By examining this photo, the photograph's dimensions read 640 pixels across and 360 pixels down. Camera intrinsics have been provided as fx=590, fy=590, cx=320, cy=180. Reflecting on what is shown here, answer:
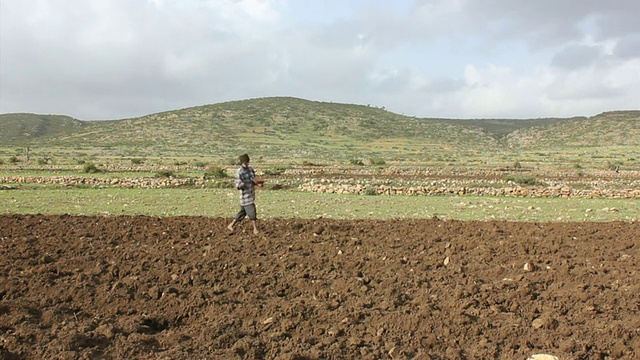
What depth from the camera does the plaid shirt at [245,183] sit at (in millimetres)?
13227

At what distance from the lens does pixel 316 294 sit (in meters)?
8.76

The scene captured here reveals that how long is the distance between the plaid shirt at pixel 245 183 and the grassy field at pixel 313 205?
4197 mm

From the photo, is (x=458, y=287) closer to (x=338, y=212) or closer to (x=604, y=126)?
(x=338, y=212)

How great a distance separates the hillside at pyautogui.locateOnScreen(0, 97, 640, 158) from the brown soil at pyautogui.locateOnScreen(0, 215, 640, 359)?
204 feet

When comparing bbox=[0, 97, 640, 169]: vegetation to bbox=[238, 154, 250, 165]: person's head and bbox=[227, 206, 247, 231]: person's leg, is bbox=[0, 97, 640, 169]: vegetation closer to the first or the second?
bbox=[227, 206, 247, 231]: person's leg

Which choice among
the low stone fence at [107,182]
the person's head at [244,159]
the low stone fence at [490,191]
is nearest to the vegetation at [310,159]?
the low stone fence at [107,182]

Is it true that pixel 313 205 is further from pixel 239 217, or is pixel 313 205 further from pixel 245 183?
pixel 245 183

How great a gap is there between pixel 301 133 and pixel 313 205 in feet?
263

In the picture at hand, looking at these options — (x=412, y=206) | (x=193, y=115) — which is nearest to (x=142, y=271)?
(x=412, y=206)

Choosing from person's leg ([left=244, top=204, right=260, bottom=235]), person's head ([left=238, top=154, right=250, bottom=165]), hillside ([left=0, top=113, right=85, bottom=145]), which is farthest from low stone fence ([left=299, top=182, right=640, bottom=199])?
hillside ([left=0, top=113, right=85, bottom=145])

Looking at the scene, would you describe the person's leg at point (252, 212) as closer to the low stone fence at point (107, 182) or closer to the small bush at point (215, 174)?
the low stone fence at point (107, 182)

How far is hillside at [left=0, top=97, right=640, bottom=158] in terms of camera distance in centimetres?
8500

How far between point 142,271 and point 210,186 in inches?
769

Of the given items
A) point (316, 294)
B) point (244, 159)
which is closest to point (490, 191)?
point (244, 159)
